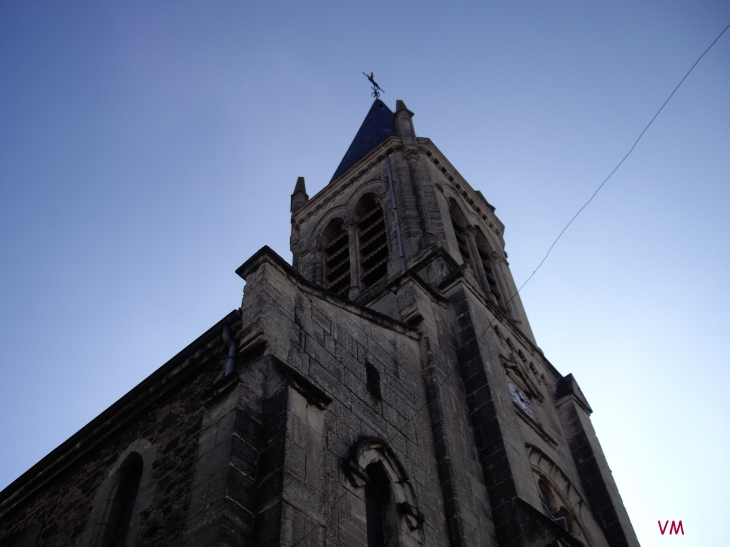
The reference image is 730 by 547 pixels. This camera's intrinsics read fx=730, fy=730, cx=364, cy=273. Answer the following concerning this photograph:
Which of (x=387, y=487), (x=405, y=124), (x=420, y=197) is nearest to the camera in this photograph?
(x=387, y=487)

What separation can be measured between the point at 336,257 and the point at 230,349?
11842mm

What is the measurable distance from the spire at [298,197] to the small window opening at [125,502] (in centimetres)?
1560

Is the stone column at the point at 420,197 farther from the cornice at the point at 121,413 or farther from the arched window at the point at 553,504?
the cornice at the point at 121,413

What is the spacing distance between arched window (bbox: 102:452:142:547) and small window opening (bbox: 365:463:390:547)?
7.99ft

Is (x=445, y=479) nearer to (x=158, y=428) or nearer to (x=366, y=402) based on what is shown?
(x=366, y=402)

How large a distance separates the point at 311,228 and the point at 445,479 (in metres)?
13.2

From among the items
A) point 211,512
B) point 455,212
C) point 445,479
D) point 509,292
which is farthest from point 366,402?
point 455,212

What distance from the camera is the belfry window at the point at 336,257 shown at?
1814cm

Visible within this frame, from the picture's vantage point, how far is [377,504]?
797 cm

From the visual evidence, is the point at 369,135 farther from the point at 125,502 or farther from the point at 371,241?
the point at 125,502

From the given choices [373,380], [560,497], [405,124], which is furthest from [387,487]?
[405,124]

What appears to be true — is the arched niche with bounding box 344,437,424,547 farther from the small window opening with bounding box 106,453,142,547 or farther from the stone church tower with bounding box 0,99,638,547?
the small window opening with bounding box 106,453,142,547

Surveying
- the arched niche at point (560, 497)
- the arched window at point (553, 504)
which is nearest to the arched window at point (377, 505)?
the arched niche at point (560, 497)

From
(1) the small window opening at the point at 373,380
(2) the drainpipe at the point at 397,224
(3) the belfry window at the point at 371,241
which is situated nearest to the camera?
(1) the small window opening at the point at 373,380
